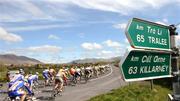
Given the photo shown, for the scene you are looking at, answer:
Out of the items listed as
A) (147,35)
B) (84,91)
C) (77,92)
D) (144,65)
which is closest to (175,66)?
(144,65)

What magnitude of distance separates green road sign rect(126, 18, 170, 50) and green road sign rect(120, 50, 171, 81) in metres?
0.10

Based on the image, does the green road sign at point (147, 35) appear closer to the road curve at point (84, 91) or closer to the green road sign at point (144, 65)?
the green road sign at point (144, 65)

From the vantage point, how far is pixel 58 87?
83.0ft

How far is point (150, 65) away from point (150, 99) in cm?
1586

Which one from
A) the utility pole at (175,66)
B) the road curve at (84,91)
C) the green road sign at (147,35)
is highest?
the green road sign at (147,35)

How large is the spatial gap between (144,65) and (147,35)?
41 centimetres

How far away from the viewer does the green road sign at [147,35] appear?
15.2 ft

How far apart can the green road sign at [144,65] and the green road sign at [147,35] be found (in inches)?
4.1

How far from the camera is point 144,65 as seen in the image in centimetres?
505

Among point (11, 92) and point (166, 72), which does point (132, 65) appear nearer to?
point (166, 72)

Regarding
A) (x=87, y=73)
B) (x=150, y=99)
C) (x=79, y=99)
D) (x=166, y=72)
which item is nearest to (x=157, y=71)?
(x=166, y=72)

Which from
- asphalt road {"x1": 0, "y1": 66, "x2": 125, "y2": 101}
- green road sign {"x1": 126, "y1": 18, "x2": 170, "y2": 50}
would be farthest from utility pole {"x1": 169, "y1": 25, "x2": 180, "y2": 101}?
asphalt road {"x1": 0, "y1": 66, "x2": 125, "y2": 101}

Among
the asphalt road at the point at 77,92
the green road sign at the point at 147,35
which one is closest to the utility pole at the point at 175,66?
the green road sign at the point at 147,35

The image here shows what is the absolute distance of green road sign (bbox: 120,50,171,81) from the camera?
4.70 metres
